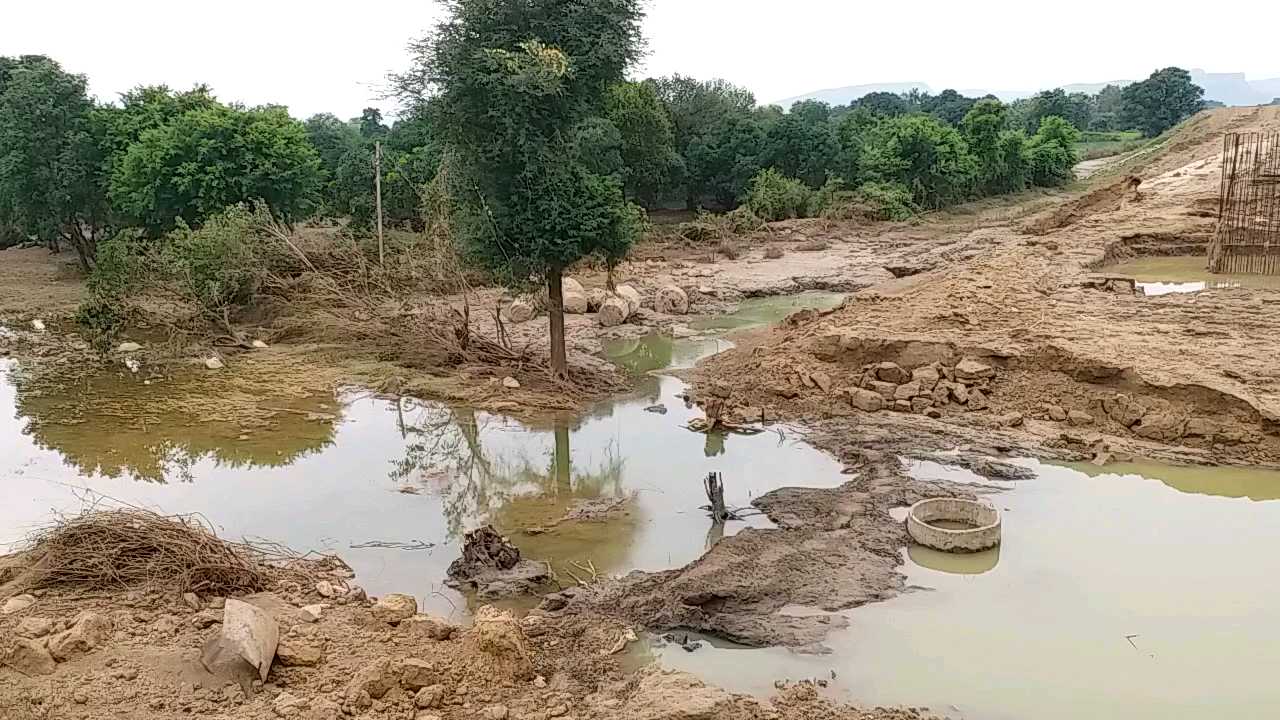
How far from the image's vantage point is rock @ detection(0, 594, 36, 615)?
23.8 feet

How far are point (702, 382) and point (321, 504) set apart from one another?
6.43 metres

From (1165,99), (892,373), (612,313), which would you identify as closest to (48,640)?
(892,373)

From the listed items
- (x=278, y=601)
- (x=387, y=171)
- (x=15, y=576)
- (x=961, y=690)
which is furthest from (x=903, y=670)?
(x=387, y=171)

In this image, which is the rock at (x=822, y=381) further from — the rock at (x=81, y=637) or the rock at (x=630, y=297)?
the rock at (x=81, y=637)

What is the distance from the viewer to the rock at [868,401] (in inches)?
506

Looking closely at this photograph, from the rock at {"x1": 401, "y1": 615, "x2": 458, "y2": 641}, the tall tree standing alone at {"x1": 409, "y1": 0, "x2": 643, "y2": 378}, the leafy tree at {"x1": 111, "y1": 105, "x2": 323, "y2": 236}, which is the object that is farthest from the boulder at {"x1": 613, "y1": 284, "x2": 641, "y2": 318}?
the rock at {"x1": 401, "y1": 615, "x2": 458, "y2": 641}

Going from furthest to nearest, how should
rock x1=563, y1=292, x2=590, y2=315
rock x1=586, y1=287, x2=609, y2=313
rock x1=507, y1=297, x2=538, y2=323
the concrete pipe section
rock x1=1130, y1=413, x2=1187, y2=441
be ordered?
rock x1=586, y1=287, x2=609, y2=313 → rock x1=563, y1=292, x2=590, y2=315 → rock x1=507, y1=297, x2=538, y2=323 → rock x1=1130, y1=413, x2=1187, y2=441 → the concrete pipe section

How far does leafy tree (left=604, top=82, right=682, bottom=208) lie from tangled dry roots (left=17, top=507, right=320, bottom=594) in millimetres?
21061

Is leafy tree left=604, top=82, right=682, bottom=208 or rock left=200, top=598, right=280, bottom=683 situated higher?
leafy tree left=604, top=82, right=682, bottom=208

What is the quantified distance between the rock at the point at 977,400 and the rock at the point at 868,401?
3.76ft

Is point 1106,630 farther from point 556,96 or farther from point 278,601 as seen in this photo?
point 556,96

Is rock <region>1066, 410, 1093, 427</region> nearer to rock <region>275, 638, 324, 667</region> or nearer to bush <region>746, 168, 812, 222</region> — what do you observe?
rock <region>275, 638, 324, 667</region>

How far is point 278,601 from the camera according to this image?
780 centimetres

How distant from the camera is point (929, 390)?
12.9 m
